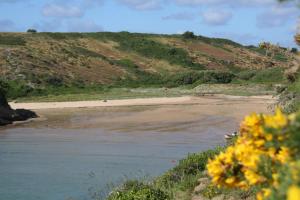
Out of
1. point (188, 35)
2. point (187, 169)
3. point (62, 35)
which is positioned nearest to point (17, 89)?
point (62, 35)

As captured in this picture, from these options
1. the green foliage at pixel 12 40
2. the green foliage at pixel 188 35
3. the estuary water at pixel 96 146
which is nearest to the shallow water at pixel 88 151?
the estuary water at pixel 96 146

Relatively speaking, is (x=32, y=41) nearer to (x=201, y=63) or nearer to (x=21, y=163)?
(x=201, y=63)

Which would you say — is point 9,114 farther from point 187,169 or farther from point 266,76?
point 266,76

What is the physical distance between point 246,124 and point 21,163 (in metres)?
15.7

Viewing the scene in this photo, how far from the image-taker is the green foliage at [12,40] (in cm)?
6942

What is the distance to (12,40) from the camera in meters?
71.6

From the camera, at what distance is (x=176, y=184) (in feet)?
36.7

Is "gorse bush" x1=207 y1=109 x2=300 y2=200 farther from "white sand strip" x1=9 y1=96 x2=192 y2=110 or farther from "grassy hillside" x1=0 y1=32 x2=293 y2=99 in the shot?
"grassy hillside" x1=0 y1=32 x2=293 y2=99

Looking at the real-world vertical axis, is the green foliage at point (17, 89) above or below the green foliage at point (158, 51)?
below

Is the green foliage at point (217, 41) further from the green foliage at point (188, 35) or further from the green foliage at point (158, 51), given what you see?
the green foliage at point (158, 51)

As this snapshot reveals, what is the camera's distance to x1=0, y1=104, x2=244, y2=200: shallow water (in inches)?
575

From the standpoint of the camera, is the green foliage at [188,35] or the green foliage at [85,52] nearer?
the green foliage at [85,52]

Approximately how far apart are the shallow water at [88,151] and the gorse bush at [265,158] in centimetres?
957

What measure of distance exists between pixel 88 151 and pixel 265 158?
1823 centimetres
